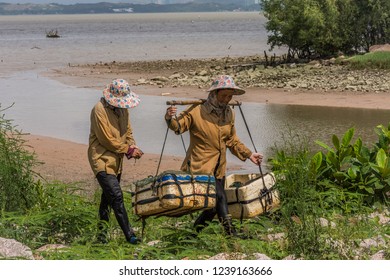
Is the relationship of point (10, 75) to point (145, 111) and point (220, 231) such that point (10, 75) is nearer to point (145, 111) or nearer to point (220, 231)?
point (145, 111)

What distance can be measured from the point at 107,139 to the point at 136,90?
911 inches

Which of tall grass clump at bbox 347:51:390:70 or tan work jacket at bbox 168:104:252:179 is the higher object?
tan work jacket at bbox 168:104:252:179

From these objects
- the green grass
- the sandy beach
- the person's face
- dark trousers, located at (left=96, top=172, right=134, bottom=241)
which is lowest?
the sandy beach

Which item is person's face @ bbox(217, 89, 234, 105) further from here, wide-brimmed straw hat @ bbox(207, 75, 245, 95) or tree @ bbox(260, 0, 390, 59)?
tree @ bbox(260, 0, 390, 59)

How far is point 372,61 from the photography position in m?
32.8

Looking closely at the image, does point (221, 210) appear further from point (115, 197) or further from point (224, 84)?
point (224, 84)

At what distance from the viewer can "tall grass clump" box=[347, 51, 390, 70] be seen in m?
32.1

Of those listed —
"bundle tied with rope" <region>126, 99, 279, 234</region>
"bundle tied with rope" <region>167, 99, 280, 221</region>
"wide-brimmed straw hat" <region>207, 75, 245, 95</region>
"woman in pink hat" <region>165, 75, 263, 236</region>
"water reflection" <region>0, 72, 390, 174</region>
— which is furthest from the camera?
"water reflection" <region>0, 72, 390, 174</region>

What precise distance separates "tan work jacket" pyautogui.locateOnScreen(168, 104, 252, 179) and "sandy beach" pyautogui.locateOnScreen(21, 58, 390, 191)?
2473mm

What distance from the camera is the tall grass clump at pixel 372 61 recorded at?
3206 centimetres

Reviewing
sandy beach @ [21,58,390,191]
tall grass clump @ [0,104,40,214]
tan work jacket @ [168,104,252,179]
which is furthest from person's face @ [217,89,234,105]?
sandy beach @ [21,58,390,191]

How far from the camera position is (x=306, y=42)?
39281 mm

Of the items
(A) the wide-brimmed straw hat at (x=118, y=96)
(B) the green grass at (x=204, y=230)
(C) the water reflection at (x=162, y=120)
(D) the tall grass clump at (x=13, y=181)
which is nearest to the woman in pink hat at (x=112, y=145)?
(A) the wide-brimmed straw hat at (x=118, y=96)

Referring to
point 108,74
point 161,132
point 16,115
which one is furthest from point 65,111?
point 108,74
